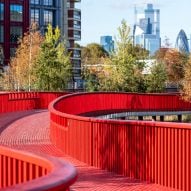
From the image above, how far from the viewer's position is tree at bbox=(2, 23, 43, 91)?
2034 inches

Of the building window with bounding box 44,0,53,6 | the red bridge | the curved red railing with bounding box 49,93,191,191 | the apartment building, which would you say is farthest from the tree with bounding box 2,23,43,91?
the building window with bounding box 44,0,53,6

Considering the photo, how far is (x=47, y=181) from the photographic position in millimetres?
5293

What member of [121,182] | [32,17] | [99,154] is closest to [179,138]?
[121,182]

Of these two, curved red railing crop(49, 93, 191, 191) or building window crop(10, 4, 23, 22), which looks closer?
curved red railing crop(49, 93, 191, 191)

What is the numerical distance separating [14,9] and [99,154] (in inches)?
3173

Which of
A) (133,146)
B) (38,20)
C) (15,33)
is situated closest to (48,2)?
(38,20)

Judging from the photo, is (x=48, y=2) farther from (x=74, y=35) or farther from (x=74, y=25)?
(x=74, y=35)

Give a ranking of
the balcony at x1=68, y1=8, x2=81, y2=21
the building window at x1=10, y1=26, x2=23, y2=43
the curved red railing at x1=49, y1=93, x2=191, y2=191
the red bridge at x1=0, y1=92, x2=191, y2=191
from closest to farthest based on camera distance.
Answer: the red bridge at x1=0, y1=92, x2=191, y2=191 → the curved red railing at x1=49, y1=93, x2=191, y2=191 → the building window at x1=10, y1=26, x2=23, y2=43 → the balcony at x1=68, y1=8, x2=81, y2=21

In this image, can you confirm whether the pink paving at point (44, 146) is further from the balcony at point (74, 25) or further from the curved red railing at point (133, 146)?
the balcony at point (74, 25)

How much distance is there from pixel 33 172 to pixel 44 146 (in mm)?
11125

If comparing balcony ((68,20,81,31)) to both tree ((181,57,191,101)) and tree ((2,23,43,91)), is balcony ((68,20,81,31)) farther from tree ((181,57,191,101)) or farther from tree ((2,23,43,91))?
tree ((181,57,191,101))

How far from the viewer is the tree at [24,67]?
169 ft

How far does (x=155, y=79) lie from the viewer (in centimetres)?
5153

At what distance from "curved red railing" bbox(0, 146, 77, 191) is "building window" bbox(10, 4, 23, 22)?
84.9 metres
